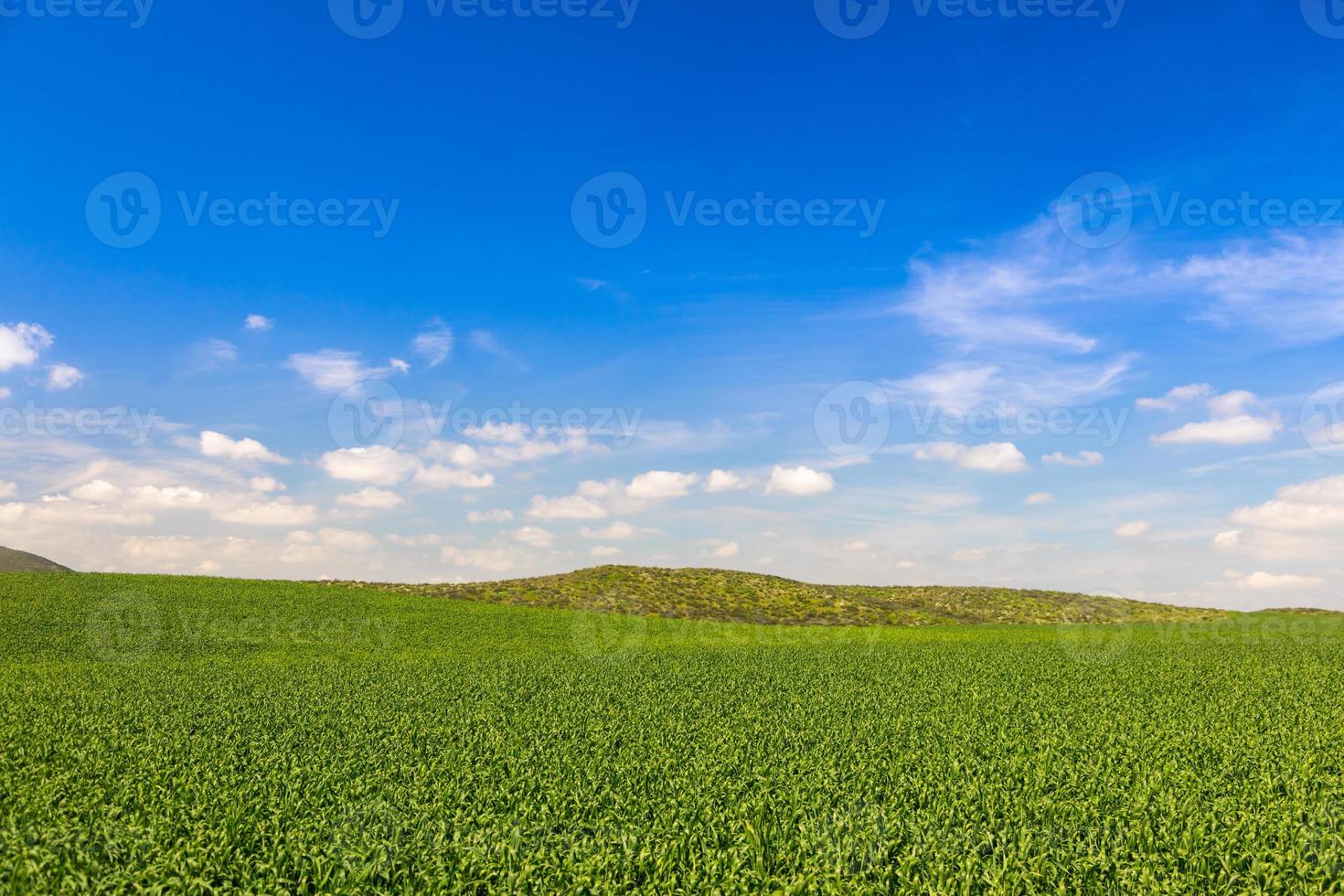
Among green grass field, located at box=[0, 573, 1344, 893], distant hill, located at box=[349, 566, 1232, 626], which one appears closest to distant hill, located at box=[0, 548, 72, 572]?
distant hill, located at box=[349, 566, 1232, 626]

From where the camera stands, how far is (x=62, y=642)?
37.7 metres

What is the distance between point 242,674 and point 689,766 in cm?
2098

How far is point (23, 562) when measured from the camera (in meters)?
140

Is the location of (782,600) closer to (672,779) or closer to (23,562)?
(672,779)

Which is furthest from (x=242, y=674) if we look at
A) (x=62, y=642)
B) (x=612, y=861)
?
(x=612, y=861)

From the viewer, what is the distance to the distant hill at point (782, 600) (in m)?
69.9

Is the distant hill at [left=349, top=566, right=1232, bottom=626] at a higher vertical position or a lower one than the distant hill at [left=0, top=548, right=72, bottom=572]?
lower

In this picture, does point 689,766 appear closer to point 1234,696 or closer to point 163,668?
point 1234,696

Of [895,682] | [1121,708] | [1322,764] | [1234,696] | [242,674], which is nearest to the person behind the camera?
[1322,764]

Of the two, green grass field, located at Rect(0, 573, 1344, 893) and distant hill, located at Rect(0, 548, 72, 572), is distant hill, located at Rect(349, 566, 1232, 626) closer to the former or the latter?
green grass field, located at Rect(0, 573, 1344, 893)

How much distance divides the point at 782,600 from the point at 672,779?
2646 inches

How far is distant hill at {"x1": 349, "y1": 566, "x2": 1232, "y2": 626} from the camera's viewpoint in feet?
229

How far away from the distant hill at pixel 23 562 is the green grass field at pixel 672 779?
455ft

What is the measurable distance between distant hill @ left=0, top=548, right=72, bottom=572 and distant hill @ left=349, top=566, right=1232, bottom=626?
10659 cm
